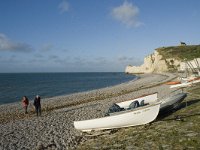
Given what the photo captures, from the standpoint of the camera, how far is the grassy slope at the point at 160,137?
11859 mm

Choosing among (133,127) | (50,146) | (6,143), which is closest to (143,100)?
(133,127)

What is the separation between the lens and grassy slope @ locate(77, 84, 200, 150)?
38.9 feet

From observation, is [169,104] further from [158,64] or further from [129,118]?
[158,64]

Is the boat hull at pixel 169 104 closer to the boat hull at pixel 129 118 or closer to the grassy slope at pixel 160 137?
the grassy slope at pixel 160 137

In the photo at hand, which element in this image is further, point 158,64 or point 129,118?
point 158,64

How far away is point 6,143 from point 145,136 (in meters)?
8.75

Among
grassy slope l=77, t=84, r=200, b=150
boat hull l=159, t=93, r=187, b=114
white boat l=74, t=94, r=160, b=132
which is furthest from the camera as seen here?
boat hull l=159, t=93, r=187, b=114

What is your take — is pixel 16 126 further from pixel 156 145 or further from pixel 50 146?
pixel 156 145

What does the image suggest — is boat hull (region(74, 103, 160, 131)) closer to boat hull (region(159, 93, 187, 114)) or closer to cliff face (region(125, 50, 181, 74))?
boat hull (region(159, 93, 187, 114))

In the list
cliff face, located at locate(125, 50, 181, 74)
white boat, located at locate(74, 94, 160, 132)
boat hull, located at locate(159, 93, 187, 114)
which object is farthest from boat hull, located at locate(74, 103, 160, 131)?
cliff face, located at locate(125, 50, 181, 74)

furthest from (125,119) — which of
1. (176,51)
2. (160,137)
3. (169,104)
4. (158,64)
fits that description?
(158,64)

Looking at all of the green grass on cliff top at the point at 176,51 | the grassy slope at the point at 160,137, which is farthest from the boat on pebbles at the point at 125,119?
the green grass on cliff top at the point at 176,51

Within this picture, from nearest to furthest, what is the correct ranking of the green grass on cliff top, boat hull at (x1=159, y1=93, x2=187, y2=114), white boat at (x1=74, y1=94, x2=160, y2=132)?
1. white boat at (x1=74, y1=94, x2=160, y2=132)
2. boat hull at (x1=159, y1=93, x2=187, y2=114)
3. the green grass on cliff top

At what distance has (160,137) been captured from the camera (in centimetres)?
1319
